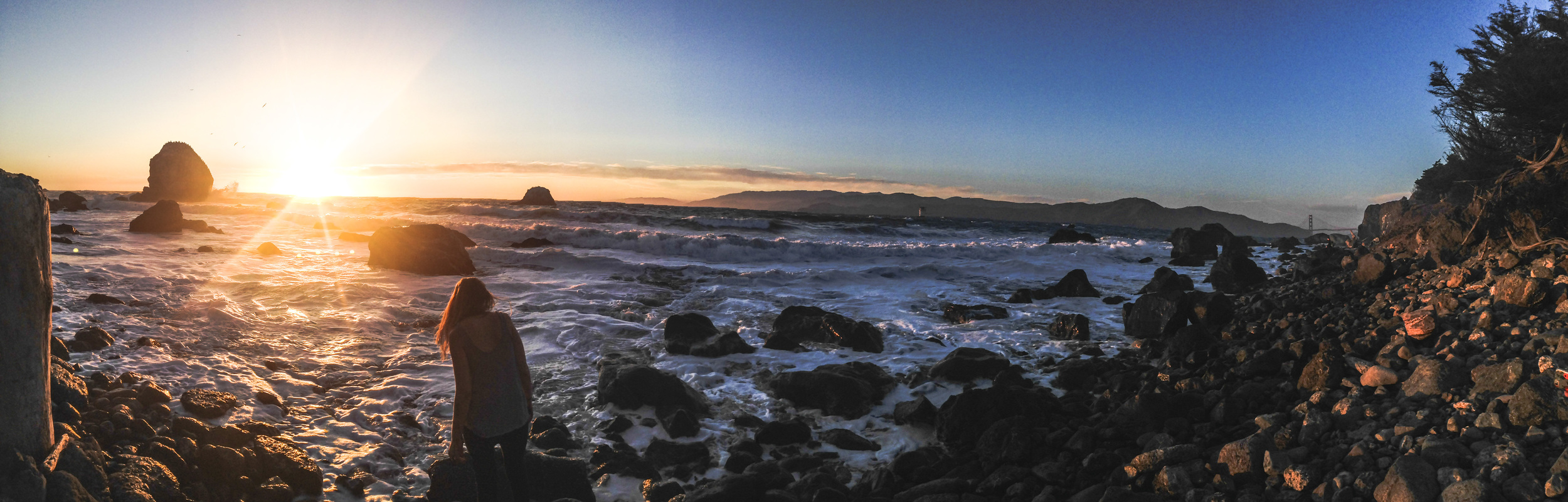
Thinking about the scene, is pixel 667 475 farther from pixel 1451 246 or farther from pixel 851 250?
pixel 851 250

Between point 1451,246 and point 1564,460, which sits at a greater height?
point 1451,246

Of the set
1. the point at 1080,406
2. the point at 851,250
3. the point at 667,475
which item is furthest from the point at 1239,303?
the point at 851,250

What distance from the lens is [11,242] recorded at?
2.86 metres

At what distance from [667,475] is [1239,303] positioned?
7704 millimetres

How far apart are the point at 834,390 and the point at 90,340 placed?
642 cm

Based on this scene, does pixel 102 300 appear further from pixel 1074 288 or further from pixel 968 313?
pixel 1074 288

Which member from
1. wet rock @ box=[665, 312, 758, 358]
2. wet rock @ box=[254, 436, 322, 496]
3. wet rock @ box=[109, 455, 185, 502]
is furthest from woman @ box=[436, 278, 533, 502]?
wet rock @ box=[665, 312, 758, 358]

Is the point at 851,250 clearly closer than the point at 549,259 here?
No

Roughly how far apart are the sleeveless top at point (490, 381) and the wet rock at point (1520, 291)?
6452 millimetres

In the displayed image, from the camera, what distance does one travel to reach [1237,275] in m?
11.9

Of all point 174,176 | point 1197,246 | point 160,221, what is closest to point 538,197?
point 174,176

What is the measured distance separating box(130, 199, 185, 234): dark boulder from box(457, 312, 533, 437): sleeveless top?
20132 millimetres

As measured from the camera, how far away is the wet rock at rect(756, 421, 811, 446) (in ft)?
17.4

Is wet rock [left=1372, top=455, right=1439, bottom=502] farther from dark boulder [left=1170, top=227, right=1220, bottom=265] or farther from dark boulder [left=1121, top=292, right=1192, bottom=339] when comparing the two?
dark boulder [left=1170, top=227, right=1220, bottom=265]
